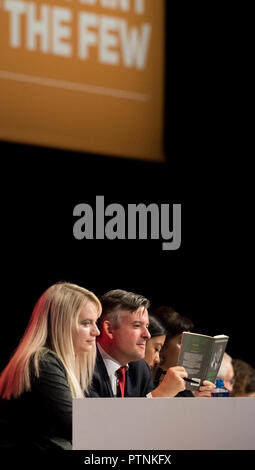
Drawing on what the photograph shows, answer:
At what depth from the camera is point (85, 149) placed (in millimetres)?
3637

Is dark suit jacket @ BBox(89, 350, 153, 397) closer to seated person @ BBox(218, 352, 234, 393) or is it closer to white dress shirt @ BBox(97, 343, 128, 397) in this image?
white dress shirt @ BBox(97, 343, 128, 397)

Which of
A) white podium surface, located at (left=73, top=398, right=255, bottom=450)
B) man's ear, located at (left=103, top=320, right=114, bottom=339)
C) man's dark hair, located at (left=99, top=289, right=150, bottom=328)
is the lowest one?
white podium surface, located at (left=73, top=398, right=255, bottom=450)

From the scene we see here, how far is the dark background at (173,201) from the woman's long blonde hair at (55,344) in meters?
0.93

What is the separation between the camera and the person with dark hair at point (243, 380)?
4.20 meters

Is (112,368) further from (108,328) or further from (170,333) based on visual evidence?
(170,333)

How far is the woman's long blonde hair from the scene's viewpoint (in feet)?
8.13

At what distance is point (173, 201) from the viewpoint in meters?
4.10

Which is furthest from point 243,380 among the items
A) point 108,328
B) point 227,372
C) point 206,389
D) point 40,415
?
point 40,415

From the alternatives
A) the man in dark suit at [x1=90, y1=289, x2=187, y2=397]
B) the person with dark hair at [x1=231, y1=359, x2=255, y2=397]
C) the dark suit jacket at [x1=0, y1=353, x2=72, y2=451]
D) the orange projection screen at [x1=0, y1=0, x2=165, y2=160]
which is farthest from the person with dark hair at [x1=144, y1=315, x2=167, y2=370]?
the person with dark hair at [x1=231, y1=359, x2=255, y2=397]

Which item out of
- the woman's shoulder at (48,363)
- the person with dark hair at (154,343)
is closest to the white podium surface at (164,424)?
the woman's shoulder at (48,363)

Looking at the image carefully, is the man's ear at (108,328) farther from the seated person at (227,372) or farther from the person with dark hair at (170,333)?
the seated person at (227,372)

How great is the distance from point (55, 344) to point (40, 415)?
0.26m
